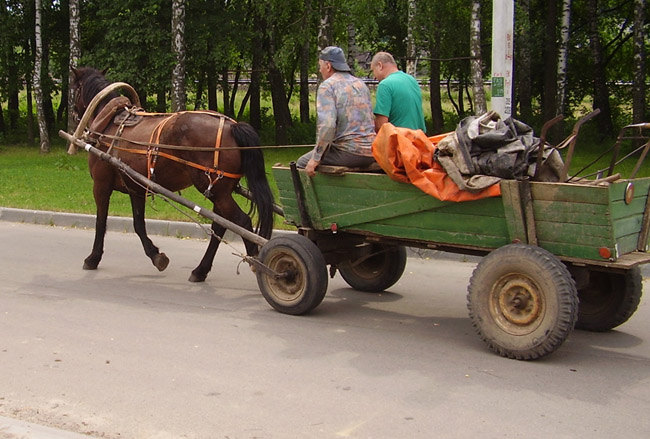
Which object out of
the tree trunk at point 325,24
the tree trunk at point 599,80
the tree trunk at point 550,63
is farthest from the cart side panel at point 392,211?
the tree trunk at point 599,80

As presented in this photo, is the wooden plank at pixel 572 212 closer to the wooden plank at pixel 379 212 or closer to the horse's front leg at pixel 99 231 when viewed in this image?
the wooden plank at pixel 379 212

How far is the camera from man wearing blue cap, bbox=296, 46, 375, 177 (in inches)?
251

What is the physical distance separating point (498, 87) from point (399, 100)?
11.4 feet

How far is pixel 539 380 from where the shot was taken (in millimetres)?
5176

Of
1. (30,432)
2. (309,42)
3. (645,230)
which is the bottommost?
(30,432)

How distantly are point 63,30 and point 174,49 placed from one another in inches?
294

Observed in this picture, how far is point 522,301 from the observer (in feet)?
17.8

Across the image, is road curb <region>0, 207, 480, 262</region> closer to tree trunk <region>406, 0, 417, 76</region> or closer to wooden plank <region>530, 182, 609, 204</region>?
wooden plank <region>530, 182, 609, 204</region>

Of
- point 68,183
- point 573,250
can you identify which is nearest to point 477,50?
point 68,183

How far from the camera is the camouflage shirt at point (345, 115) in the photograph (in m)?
6.43

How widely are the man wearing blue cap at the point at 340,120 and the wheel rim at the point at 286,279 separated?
70cm

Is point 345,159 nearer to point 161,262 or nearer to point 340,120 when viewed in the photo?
point 340,120

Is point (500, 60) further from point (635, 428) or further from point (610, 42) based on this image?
point (610, 42)

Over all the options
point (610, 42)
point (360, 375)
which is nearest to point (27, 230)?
point (360, 375)
